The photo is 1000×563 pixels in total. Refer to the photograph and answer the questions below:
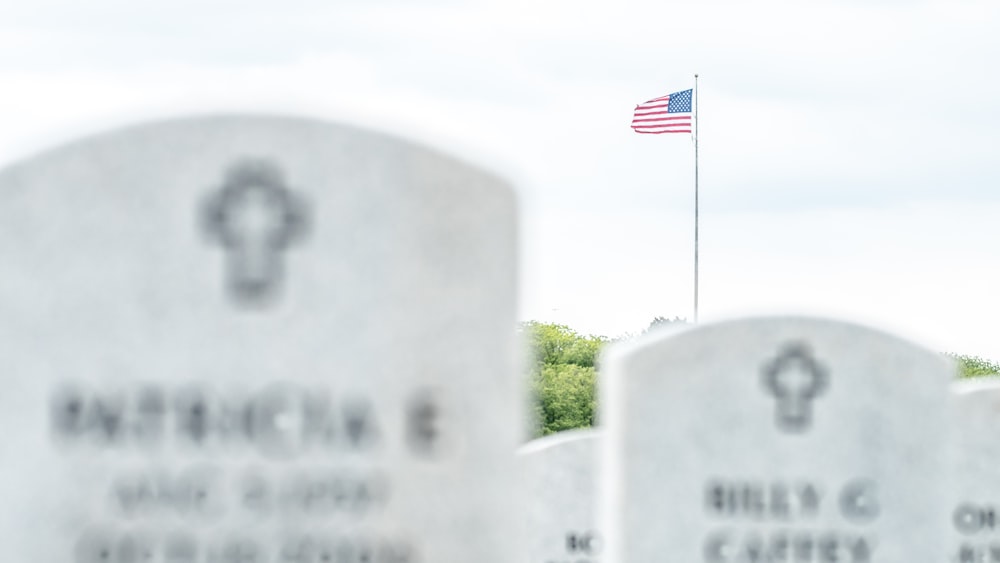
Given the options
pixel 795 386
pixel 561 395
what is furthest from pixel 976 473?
pixel 561 395

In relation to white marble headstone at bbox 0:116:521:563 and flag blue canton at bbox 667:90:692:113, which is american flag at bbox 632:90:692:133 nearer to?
flag blue canton at bbox 667:90:692:113

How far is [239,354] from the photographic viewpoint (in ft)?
16.5

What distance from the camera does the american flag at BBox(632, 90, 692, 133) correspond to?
32.4 metres

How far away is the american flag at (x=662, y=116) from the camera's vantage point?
3238cm

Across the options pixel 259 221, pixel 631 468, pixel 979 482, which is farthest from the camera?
pixel 979 482

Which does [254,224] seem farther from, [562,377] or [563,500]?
[562,377]

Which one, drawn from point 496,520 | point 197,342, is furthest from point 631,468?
point 197,342

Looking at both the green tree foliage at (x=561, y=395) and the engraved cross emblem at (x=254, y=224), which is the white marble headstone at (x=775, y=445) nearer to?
the engraved cross emblem at (x=254, y=224)

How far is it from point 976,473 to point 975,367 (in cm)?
4949

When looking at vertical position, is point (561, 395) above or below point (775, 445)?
above

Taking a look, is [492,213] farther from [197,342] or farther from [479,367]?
[197,342]

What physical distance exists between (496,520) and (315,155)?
3.79 ft

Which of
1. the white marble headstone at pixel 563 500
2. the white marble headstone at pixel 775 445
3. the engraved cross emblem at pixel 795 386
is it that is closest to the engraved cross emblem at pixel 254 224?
the white marble headstone at pixel 775 445

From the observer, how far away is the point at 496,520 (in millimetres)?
5141
